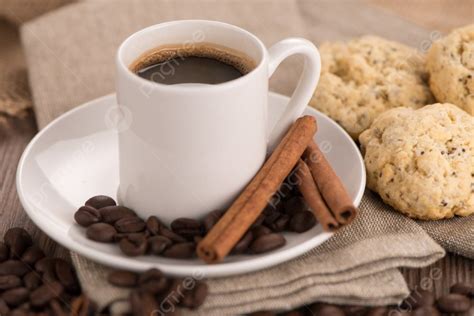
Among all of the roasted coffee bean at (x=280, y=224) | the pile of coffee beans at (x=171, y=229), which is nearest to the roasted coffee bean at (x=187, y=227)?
the pile of coffee beans at (x=171, y=229)

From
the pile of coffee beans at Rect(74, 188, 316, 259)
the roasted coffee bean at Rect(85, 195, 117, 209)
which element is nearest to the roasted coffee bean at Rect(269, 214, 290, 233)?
the pile of coffee beans at Rect(74, 188, 316, 259)

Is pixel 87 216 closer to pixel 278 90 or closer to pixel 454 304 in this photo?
pixel 454 304

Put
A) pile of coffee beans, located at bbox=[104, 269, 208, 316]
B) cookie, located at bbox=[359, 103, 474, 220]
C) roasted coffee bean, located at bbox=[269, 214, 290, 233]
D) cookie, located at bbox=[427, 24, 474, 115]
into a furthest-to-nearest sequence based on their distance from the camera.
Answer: cookie, located at bbox=[427, 24, 474, 115], cookie, located at bbox=[359, 103, 474, 220], roasted coffee bean, located at bbox=[269, 214, 290, 233], pile of coffee beans, located at bbox=[104, 269, 208, 316]

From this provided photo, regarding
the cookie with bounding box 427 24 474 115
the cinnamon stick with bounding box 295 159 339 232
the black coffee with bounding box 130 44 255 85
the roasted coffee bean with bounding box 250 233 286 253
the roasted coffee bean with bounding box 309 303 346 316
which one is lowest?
the roasted coffee bean with bounding box 309 303 346 316

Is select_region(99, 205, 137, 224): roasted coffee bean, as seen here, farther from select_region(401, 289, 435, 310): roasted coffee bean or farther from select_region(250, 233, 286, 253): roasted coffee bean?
select_region(401, 289, 435, 310): roasted coffee bean

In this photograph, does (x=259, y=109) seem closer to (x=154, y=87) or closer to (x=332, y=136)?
(x=154, y=87)

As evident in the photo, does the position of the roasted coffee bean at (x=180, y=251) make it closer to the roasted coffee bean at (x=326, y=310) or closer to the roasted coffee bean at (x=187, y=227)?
the roasted coffee bean at (x=187, y=227)

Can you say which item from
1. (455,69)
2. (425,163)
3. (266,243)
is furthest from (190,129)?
(455,69)
